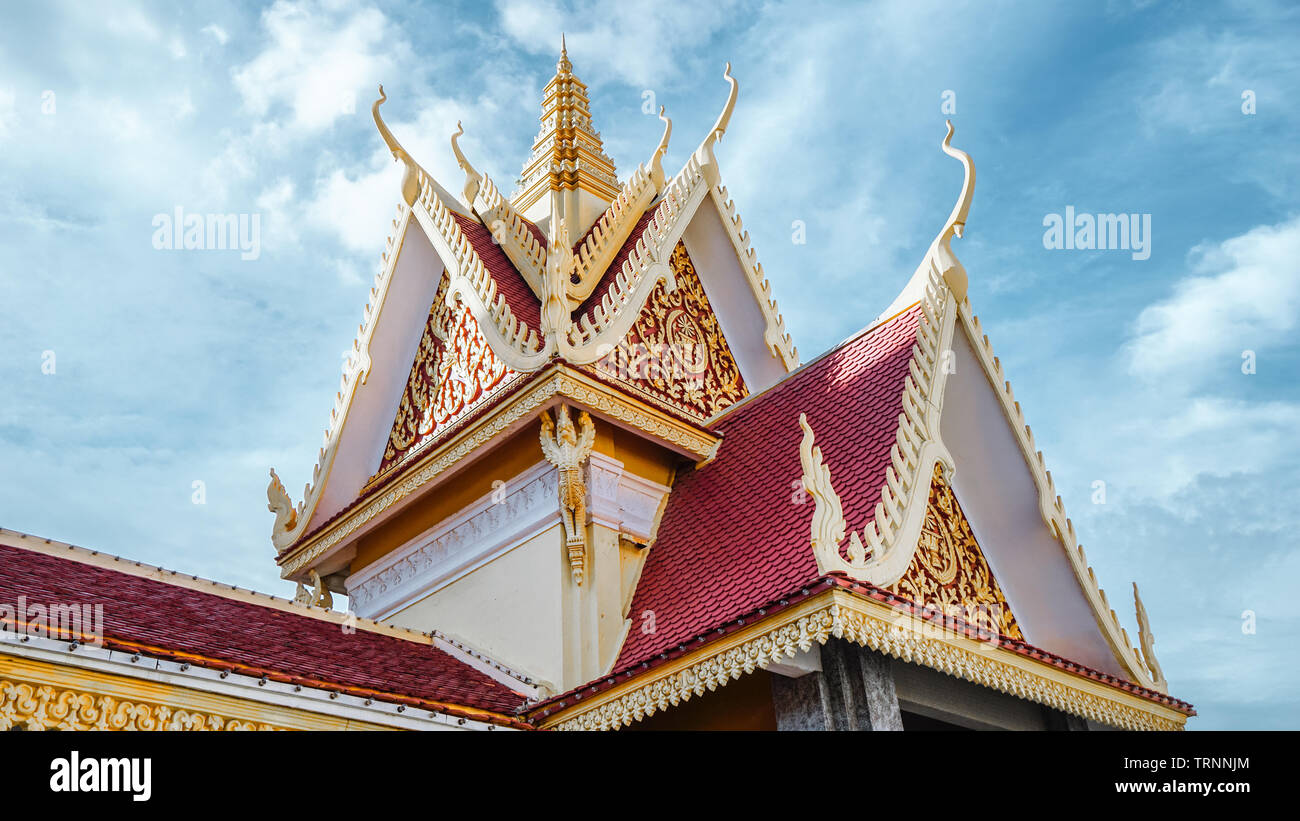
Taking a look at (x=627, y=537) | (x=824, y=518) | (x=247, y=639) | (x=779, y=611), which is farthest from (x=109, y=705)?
(x=627, y=537)

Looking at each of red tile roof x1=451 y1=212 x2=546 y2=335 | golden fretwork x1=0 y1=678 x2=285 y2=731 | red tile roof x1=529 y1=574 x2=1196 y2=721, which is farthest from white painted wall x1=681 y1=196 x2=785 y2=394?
golden fretwork x1=0 y1=678 x2=285 y2=731

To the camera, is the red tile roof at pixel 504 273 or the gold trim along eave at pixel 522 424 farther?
the red tile roof at pixel 504 273

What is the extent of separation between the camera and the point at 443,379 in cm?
871

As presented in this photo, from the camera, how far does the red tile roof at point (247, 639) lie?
5145mm

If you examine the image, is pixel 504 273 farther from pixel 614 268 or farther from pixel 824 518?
pixel 824 518

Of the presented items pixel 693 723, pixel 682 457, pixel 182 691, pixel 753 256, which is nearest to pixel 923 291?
pixel 682 457

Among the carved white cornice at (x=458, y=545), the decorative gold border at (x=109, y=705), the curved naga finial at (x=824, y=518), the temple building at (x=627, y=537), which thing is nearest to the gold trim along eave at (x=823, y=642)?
the temple building at (x=627, y=537)

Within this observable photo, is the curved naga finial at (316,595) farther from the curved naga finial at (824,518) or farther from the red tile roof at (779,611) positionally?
the curved naga finial at (824,518)

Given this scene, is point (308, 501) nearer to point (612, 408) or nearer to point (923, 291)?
point (612, 408)

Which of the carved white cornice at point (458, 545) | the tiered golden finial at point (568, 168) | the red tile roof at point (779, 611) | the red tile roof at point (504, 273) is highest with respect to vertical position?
the tiered golden finial at point (568, 168)

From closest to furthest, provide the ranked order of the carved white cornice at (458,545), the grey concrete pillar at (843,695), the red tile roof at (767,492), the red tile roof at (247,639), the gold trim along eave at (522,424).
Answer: the red tile roof at (247,639)
the grey concrete pillar at (843,695)
the red tile roof at (767,492)
the gold trim along eave at (522,424)
the carved white cornice at (458,545)

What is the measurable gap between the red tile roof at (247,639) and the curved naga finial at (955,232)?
3.80m

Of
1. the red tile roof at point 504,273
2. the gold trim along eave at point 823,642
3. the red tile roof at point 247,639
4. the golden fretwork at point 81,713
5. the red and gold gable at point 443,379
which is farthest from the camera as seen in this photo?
the red tile roof at point 504,273
